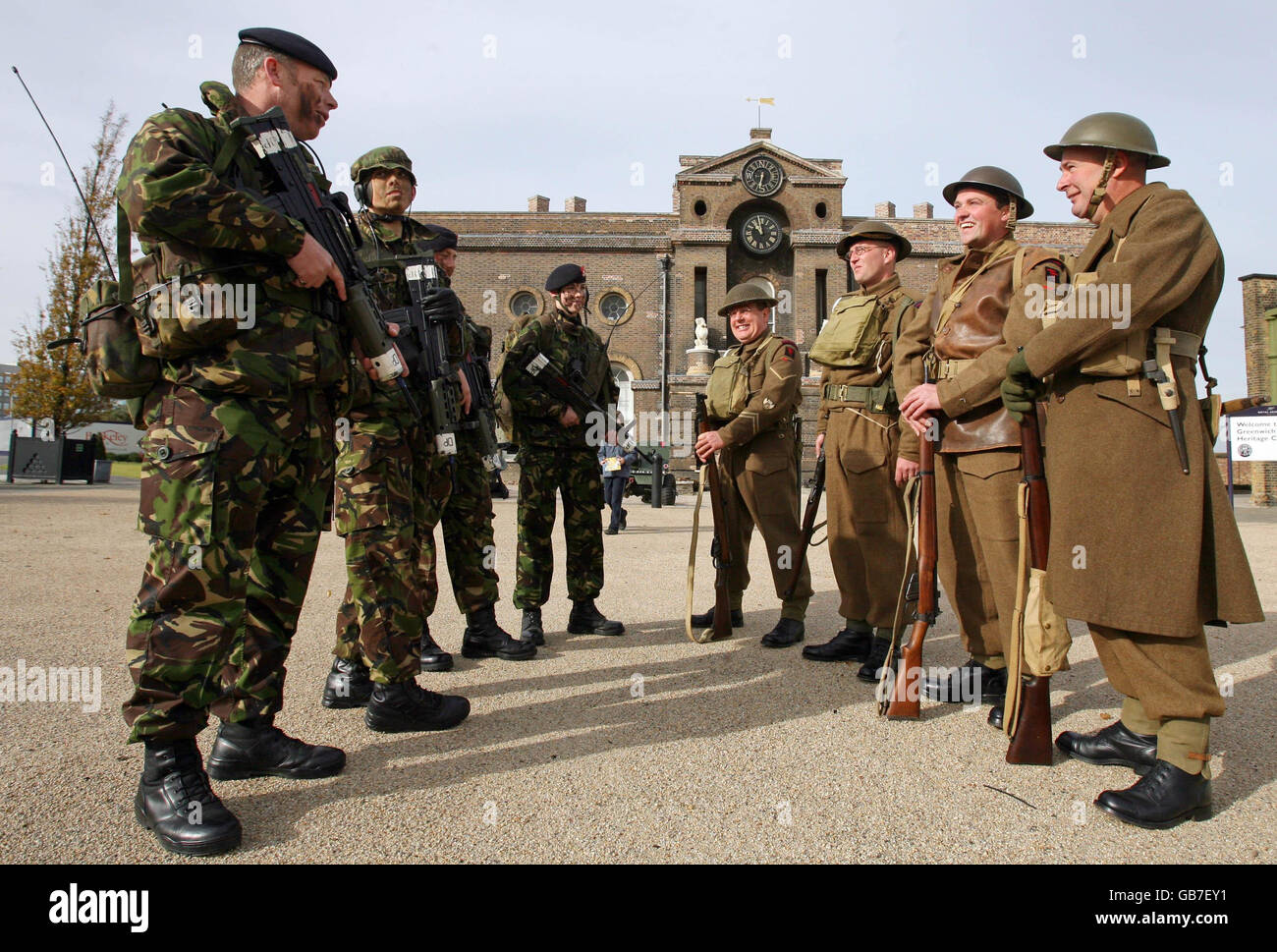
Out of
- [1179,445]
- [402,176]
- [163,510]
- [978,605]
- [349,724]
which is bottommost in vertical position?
[349,724]

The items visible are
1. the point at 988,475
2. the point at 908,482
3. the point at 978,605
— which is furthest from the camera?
the point at 908,482

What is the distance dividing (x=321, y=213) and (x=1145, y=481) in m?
2.95

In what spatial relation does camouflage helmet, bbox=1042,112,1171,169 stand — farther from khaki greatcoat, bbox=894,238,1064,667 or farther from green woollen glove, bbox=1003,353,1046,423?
green woollen glove, bbox=1003,353,1046,423

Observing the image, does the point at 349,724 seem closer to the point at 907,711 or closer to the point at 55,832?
the point at 55,832

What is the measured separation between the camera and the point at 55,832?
2.47 meters

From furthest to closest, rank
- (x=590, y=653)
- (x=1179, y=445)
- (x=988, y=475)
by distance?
1. (x=590, y=653)
2. (x=988, y=475)
3. (x=1179, y=445)

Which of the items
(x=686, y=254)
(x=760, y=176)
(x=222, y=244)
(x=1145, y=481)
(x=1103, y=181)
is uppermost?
(x=760, y=176)

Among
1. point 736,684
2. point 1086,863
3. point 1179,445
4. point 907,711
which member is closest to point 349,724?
point 736,684

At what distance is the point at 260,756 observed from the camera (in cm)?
296

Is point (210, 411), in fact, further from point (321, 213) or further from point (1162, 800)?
point (1162, 800)

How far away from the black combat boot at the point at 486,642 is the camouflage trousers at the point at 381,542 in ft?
3.92

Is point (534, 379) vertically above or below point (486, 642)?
above

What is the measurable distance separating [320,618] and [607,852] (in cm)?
410

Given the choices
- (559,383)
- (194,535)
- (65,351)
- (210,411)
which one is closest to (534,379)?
(559,383)
